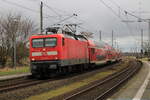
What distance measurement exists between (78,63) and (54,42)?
524cm

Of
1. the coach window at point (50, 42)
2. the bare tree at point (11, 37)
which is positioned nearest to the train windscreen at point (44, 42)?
the coach window at point (50, 42)

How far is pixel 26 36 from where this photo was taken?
175 feet

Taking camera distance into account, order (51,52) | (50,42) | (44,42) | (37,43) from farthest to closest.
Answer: (37,43), (44,42), (50,42), (51,52)

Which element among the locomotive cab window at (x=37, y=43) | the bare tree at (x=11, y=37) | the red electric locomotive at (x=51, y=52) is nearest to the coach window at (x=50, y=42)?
the red electric locomotive at (x=51, y=52)

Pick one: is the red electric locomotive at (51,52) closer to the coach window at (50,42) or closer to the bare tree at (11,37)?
the coach window at (50,42)

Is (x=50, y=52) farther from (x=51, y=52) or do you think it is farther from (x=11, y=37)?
(x=11, y=37)

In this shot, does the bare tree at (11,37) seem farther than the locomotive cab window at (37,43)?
Yes

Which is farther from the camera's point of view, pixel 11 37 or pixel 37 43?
pixel 11 37

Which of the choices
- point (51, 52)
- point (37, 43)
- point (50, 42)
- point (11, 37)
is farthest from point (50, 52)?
point (11, 37)

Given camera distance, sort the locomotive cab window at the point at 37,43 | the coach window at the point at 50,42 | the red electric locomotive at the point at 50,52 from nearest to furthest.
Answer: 1. the red electric locomotive at the point at 50,52
2. the coach window at the point at 50,42
3. the locomotive cab window at the point at 37,43

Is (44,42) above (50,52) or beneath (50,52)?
above

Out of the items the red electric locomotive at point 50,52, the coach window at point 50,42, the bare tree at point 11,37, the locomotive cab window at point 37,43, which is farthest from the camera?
the bare tree at point 11,37

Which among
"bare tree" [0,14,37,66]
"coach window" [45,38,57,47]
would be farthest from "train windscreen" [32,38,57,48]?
"bare tree" [0,14,37,66]

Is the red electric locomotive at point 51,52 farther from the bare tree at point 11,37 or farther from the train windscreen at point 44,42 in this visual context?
the bare tree at point 11,37
